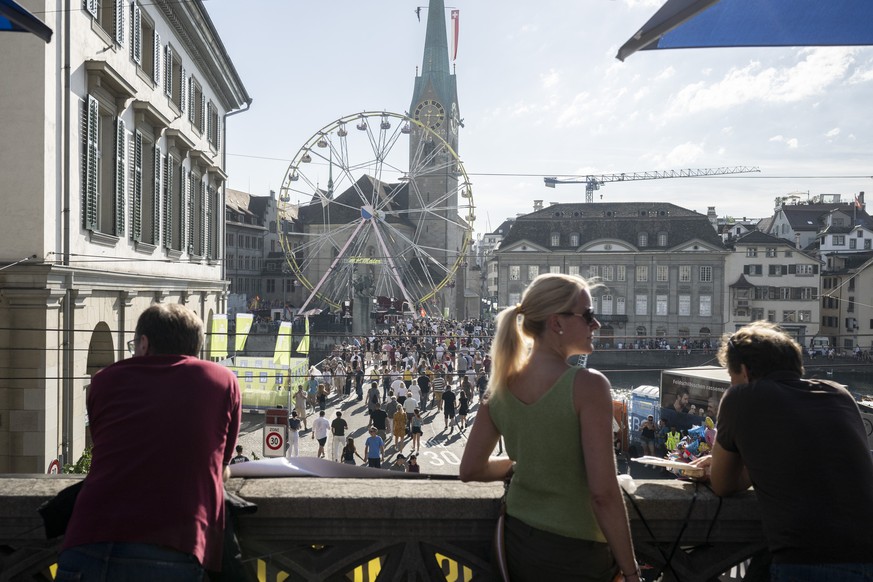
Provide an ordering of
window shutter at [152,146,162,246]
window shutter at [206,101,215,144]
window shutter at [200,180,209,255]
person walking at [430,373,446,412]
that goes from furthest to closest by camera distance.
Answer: person walking at [430,373,446,412] → window shutter at [206,101,215,144] → window shutter at [200,180,209,255] → window shutter at [152,146,162,246]

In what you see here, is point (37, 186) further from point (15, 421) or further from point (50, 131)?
point (15, 421)

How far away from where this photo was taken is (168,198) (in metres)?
19.2

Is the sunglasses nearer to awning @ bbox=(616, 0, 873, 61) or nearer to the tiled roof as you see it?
awning @ bbox=(616, 0, 873, 61)

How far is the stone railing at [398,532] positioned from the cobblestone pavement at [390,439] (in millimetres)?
13773

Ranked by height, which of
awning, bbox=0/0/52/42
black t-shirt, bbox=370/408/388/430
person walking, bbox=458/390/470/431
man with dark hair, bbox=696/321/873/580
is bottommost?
person walking, bbox=458/390/470/431

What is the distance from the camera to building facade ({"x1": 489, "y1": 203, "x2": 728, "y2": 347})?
65750 mm

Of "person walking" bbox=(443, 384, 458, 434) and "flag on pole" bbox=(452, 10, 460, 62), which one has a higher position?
"flag on pole" bbox=(452, 10, 460, 62)

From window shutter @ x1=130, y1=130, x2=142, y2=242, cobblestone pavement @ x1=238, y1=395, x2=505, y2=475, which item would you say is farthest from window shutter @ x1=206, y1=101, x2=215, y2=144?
window shutter @ x1=130, y1=130, x2=142, y2=242

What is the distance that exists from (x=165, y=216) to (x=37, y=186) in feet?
24.1

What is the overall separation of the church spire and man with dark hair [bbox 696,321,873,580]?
8656cm

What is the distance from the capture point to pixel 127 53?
15.6 metres

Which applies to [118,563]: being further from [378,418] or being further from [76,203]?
[378,418]

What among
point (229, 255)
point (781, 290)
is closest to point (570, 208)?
point (781, 290)

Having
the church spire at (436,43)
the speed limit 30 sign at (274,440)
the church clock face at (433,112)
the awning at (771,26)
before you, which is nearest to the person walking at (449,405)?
the speed limit 30 sign at (274,440)
